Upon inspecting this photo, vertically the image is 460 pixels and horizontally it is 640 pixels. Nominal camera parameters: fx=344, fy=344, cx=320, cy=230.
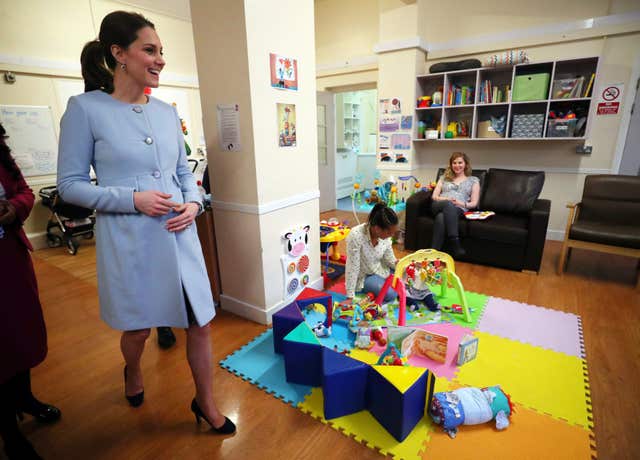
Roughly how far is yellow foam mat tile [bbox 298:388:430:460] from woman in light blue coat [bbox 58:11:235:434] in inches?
22.9

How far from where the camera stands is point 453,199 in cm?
337

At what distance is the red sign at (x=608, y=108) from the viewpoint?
342 cm

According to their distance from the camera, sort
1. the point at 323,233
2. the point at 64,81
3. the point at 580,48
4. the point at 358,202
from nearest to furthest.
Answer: the point at 323,233
the point at 580,48
the point at 64,81
the point at 358,202

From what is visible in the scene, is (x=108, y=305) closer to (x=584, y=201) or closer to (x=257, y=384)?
(x=257, y=384)

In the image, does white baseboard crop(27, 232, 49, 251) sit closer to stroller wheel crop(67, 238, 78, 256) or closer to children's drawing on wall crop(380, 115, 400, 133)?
stroller wheel crop(67, 238, 78, 256)

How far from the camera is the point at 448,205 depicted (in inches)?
127

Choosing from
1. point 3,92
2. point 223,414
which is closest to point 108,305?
point 223,414

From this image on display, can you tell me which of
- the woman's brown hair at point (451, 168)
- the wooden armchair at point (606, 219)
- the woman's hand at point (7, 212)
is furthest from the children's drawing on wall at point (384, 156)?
the woman's hand at point (7, 212)

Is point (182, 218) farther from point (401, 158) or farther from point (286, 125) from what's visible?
point (401, 158)

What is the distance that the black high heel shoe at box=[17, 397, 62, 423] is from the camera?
1.50 metres

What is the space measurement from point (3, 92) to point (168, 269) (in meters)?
4.06

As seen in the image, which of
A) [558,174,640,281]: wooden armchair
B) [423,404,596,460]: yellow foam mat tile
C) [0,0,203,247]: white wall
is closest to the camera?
[423,404,596,460]: yellow foam mat tile

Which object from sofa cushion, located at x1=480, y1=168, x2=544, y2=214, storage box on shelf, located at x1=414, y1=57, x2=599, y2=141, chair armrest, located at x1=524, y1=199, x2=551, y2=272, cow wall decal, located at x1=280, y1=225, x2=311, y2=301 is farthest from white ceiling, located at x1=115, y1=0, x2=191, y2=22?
chair armrest, located at x1=524, y1=199, x2=551, y2=272

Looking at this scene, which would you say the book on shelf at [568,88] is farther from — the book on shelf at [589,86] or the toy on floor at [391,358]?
the toy on floor at [391,358]
